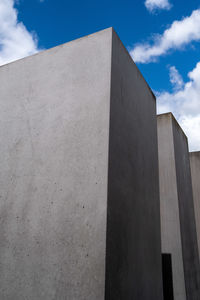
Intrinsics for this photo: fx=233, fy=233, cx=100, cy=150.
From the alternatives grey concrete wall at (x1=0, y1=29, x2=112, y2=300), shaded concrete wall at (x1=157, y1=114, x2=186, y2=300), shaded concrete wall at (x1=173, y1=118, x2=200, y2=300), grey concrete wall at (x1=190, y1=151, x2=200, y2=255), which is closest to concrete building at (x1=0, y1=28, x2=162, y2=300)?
grey concrete wall at (x1=0, y1=29, x2=112, y2=300)

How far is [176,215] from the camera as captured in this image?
4641 mm

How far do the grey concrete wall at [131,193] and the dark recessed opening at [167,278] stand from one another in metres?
1.88

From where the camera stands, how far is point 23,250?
6.58 ft

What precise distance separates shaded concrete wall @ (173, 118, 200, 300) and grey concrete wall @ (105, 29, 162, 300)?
80.9 inches

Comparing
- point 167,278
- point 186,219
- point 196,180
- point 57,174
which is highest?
point 196,180

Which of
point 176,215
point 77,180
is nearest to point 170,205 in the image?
point 176,215

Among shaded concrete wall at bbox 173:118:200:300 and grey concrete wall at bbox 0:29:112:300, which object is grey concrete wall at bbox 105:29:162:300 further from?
shaded concrete wall at bbox 173:118:200:300

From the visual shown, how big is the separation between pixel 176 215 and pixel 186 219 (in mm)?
639

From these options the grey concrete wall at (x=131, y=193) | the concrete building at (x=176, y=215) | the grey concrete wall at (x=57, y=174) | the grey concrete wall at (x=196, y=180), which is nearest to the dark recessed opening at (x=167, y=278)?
the concrete building at (x=176, y=215)

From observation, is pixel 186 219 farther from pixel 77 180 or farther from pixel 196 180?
pixel 77 180

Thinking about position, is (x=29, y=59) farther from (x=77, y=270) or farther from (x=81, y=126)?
(x=77, y=270)

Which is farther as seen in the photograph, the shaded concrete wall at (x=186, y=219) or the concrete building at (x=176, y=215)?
the shaded concrete wall at (x=186, y=219)

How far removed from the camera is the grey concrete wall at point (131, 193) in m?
1.93

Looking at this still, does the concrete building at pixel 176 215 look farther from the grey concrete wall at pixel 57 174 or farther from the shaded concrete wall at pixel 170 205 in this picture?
the grey concrete wall at pixel 57 174
